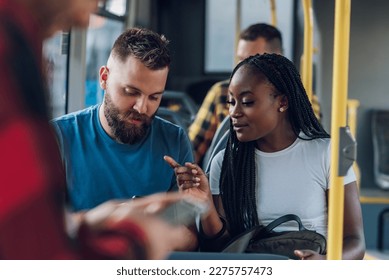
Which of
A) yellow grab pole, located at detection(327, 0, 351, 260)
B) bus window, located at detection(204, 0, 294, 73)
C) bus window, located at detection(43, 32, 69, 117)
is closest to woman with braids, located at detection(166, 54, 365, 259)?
yellow grab pole, located at detection(327, 0, 351, 260)

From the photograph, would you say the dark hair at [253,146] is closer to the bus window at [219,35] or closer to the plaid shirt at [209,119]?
the plaid shirt at [209,119]

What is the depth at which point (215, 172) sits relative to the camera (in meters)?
1.67

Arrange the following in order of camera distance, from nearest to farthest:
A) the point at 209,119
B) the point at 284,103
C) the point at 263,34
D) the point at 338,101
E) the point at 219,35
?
the point at 338,101 < the point at 284,103 < the point at 263,34 < the point at 209,119 < the point at 219,35

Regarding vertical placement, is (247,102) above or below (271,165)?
above

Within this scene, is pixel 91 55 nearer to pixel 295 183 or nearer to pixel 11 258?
pixel 295 183

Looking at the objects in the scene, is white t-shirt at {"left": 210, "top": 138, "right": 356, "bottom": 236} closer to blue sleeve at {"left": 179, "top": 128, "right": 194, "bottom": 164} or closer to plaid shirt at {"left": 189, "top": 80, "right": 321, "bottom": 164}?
blue sleeve at {"left": 179, "top": 128, "right": 194, "bottom": 164}

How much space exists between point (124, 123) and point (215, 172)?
0.23 m

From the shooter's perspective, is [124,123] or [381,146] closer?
[124,123]

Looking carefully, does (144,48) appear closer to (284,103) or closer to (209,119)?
(284,103)

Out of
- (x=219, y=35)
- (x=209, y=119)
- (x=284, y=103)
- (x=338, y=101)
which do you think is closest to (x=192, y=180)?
(x=284, y=103)

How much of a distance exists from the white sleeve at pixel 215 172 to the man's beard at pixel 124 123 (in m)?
0.18

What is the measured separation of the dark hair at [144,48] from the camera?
156 cm

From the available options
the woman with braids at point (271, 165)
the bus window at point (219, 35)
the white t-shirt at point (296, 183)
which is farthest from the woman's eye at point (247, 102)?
the bus window at point (219, 35)

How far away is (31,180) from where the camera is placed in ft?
2.06
